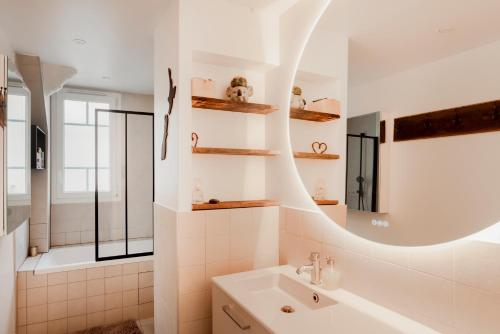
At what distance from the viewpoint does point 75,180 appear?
12.3 feet

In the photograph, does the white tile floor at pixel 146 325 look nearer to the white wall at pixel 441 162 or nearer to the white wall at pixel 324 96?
the white wall at pixel 324 96

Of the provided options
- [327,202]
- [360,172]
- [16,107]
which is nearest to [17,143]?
[16,107]

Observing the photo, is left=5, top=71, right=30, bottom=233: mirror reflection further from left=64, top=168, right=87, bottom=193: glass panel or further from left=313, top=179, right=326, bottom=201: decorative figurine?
left=64, top=168, right=87, bottom=193: glass panel

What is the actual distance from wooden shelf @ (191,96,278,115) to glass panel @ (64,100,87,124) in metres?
2.61

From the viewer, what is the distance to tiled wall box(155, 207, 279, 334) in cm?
169

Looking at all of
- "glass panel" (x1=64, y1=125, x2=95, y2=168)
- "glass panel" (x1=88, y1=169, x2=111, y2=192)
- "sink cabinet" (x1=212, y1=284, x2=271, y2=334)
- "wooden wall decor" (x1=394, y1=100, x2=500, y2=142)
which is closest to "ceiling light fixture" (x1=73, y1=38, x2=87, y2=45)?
"glass panel" (x1=88, y1=169, x2=111, y2=192)

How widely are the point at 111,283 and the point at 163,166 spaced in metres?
1.61

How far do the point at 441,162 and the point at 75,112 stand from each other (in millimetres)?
3892

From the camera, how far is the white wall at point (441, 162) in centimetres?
91

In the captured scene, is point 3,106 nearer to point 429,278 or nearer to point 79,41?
point 79,41

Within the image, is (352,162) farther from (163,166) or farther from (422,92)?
(163,166)

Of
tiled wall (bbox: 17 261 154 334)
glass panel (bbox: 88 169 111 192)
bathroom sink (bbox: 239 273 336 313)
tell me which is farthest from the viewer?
glass panel (bbox: 88 169 111 192)

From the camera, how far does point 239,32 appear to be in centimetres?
184

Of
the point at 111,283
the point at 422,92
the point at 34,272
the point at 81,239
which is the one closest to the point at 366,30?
the point at 422,92
